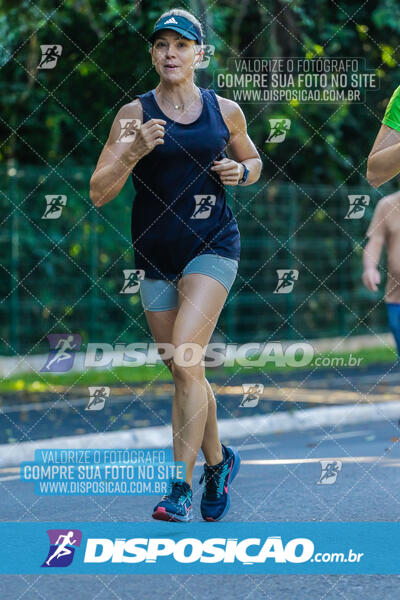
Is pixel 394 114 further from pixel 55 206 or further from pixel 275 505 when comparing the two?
pixel 55 206

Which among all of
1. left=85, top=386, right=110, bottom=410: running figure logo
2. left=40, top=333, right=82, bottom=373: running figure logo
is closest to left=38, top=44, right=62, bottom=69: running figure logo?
left=40, top=333, right=82, bottom=373: running figure logo

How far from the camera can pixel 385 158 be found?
5.02 metres

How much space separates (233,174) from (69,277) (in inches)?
388

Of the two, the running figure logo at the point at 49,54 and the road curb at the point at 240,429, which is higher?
the running figure logo at the point at 49,54

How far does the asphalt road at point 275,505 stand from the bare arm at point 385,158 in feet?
5.27

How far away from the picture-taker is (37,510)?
20.8 feet

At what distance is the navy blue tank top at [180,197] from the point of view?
5.36 m

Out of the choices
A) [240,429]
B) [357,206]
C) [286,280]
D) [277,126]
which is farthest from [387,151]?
[286,280]

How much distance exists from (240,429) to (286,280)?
8.05m

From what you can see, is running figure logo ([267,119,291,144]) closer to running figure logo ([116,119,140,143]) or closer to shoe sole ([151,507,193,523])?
running figure logo ([116,119,140,143])

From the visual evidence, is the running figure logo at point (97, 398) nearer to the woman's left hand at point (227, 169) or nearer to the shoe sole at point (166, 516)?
the shoe sole at point (166, 516)

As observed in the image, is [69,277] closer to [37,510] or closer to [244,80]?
[244,80]

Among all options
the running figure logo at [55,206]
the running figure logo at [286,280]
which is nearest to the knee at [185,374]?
the running figure logo at [55,206]

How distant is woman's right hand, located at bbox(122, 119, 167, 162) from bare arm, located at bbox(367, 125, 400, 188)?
878 millimetres
